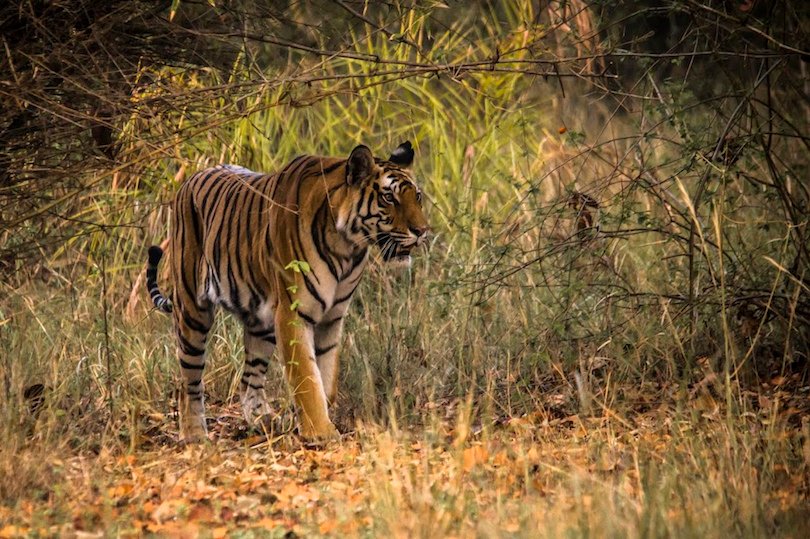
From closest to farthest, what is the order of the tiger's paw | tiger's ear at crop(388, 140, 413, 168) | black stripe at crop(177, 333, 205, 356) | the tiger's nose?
the tiger's paw
the tiger's nose
tiger's ear at crop(388, 140, 413, 168)
black stripe at crop(177, 333, 205, 356)

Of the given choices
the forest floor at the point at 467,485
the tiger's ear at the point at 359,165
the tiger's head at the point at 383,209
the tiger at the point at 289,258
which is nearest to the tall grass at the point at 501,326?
the forest floor at the point at 467,485

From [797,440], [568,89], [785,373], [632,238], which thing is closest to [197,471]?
[797,440]

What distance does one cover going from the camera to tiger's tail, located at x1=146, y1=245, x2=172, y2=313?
6945 mm

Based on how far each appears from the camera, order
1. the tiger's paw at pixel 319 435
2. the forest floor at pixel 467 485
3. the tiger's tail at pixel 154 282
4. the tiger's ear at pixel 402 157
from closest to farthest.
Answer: the forest floor at pixel 467 485, the tiger's paw at pixel 319 435, the tiger's ear at pixel 402 157, the tiger's tail at pixel 154 282

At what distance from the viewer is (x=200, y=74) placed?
8.17 metres

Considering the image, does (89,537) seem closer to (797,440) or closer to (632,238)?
(797,440)

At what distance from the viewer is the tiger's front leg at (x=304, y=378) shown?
6109 mm

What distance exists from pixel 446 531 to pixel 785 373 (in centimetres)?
287

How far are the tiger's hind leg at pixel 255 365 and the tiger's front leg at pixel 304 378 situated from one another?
0.71m

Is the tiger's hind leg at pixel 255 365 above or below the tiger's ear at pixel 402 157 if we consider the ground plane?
below

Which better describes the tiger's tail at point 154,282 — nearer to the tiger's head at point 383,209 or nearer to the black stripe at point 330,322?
the black stripe at point 330,322

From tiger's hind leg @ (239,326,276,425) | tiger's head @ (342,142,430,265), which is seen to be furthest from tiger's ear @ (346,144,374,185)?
tiger's hind leg @ (239,326,276,425)

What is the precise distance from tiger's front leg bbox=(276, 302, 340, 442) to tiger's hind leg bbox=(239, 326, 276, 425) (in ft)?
2.32

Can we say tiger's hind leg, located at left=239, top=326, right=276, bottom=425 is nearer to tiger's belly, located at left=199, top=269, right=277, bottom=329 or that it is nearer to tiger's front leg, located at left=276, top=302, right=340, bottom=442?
tiger's belly, located at left=199, top=269, right=277, bottom=329
